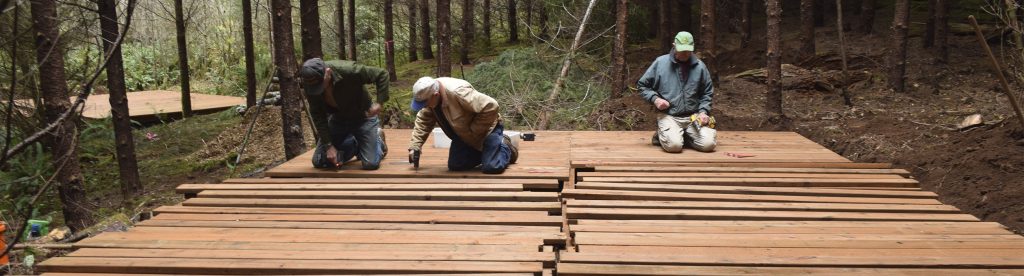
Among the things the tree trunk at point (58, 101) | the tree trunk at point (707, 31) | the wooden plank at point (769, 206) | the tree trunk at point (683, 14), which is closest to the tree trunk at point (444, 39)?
the tree trunk at point (707, 31)

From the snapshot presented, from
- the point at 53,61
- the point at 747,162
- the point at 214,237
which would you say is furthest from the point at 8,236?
the point at 747,162

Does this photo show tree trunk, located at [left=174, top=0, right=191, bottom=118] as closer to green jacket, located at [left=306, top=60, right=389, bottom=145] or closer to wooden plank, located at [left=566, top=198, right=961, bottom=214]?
green jacket, located at [left=306, top=60, right=389, bottom=145]

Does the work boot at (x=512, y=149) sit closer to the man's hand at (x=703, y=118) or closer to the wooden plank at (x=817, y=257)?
the man's hand at (x=703, y=118)

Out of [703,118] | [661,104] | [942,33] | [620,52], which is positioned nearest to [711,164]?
[703,118]

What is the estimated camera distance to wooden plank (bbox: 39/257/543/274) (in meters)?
3.42

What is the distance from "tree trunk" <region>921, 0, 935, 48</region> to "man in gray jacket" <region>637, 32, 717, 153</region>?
23.6ft

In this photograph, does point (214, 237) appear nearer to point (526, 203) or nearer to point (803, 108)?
point (526, 203)

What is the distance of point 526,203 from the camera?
481cm

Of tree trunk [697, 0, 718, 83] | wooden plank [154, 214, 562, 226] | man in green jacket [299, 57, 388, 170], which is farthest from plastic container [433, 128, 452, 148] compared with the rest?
Answer: tree trunk [697, 0, 718, 83]

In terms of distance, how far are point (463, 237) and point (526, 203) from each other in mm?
925

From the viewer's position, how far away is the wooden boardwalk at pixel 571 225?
350 cm

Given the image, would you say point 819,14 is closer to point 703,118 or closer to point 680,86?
point 680,86

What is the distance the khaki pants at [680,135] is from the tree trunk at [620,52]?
11.3 feet

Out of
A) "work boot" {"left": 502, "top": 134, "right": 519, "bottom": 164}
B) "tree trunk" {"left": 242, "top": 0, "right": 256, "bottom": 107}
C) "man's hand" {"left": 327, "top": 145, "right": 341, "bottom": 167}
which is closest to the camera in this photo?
"man's hand" {"left": 327, "top": 145, "right": 341, "bottom": 167}
